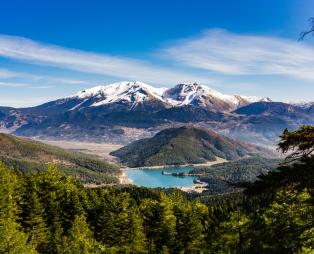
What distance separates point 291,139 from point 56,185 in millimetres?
94535

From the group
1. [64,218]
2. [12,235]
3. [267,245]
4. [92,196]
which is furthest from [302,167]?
[92,196]

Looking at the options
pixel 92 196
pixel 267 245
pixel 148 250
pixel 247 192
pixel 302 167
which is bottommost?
pixel 148 250

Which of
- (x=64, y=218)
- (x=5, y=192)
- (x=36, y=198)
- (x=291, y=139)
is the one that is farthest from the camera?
(x=64, y=218)

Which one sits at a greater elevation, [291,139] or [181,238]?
[291,139]

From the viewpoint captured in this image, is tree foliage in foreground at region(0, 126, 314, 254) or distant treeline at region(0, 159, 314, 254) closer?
tree foliage in foreground at region(0, 126, 314, 254)

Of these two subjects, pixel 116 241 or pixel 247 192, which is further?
pixel 116 241

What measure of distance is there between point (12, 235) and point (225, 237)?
3471 cm

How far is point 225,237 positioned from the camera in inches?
2879

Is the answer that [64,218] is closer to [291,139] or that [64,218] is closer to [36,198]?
[36,198]

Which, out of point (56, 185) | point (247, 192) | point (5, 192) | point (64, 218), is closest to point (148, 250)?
point (64, 218)

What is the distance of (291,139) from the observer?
20938 millimetres

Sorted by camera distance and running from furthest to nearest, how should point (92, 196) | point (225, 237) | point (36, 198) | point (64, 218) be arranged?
1. point (92, 196)
2. point (64, 218)
3. point (36, 198)
4. point (225, 237)

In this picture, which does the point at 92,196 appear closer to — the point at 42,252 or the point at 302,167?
the point at 42,252

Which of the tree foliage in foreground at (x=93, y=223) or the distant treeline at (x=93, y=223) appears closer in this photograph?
the tree foliage in foreground at (x=93, y=223)
